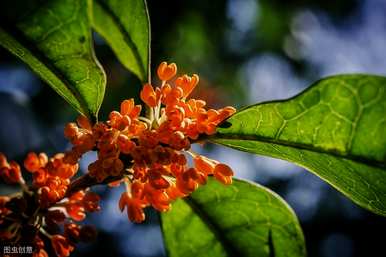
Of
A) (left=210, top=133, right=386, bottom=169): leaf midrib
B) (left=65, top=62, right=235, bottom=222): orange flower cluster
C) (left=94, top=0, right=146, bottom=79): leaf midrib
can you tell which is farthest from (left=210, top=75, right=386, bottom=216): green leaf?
(left=94, top=0, right=146, bottom=79): leaf midrib

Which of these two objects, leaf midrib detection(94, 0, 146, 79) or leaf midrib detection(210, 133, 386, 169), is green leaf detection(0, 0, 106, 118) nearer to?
leaf midrib detection(94, 0, 146, 79)

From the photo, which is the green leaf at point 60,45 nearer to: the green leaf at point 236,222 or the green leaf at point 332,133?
the green leaf at point 332,133

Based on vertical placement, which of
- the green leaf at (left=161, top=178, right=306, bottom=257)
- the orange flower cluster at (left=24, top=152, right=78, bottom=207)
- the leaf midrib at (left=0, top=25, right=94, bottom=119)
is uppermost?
the leaf midrib at (left=0, top=25, right=94, bottom=119)

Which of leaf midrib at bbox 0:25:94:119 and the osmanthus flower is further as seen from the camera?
the osmanthus flower

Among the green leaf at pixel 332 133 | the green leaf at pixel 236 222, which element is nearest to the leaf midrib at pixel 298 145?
the green leaf at pixel 332 133

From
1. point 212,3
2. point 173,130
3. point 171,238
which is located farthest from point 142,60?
point 212,3

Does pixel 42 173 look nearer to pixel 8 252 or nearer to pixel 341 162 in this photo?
pixel 8 252

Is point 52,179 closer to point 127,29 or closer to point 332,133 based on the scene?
point 127,29
